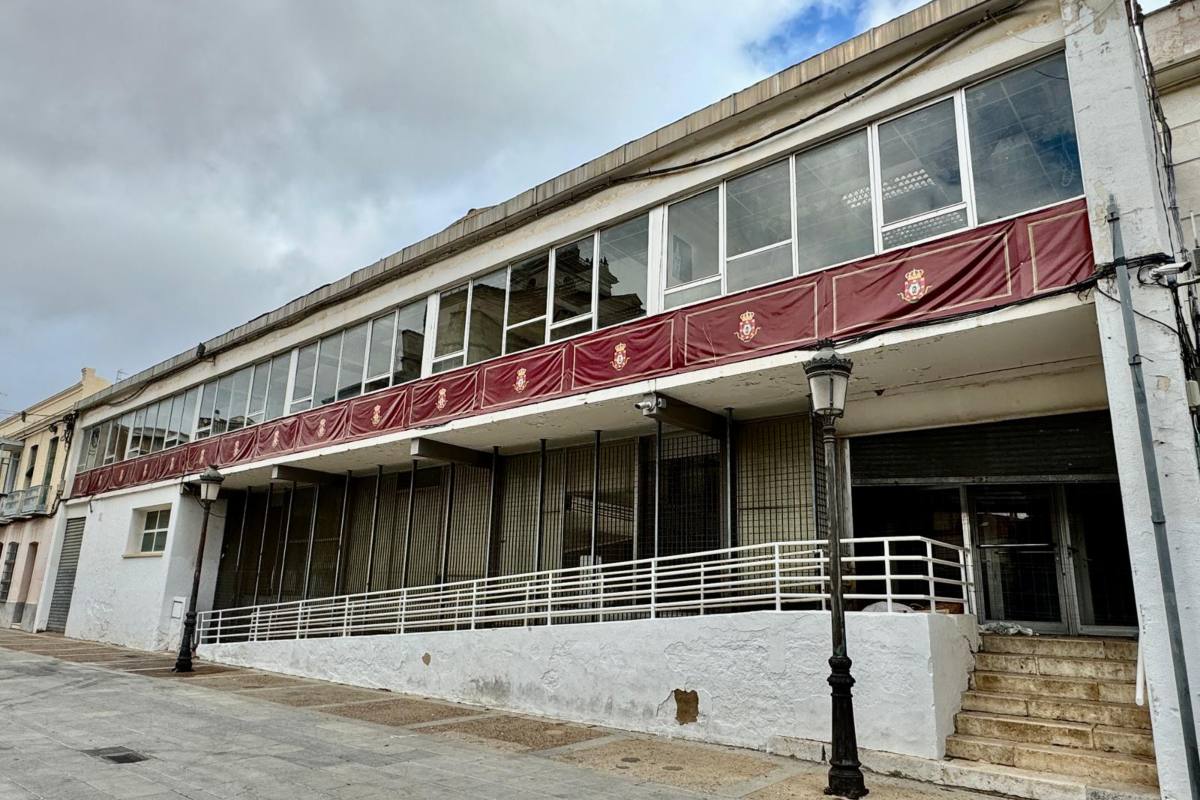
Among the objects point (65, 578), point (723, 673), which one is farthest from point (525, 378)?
point (65, 578)

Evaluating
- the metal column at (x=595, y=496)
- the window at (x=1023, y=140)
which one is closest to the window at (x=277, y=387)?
the metal column at (x=595, y=496)

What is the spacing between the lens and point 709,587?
9.48 m

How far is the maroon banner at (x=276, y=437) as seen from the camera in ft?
56.0

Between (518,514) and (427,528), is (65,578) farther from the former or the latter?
(518,514)

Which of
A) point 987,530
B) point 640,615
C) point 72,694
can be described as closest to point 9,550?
point 72,694

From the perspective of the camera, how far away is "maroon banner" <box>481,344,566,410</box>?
468 inches

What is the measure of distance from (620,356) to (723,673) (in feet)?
15.0

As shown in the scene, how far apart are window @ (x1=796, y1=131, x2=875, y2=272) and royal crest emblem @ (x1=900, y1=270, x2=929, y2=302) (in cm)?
80

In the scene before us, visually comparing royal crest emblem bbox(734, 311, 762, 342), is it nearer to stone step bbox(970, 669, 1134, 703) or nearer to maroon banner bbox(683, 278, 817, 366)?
maroon banner bbox(683, 278, 817, 366)

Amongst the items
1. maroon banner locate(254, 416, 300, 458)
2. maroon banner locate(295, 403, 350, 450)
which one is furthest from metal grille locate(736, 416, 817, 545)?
maroon banner locate(254, 416, 300, 458)

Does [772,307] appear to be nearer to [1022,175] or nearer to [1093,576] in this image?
[1022,175]

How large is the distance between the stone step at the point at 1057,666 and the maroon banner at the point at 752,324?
407 centimetres

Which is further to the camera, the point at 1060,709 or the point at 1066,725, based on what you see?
the point at 1060,709

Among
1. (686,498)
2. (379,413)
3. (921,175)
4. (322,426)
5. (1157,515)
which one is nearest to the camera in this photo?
(1157,515)
